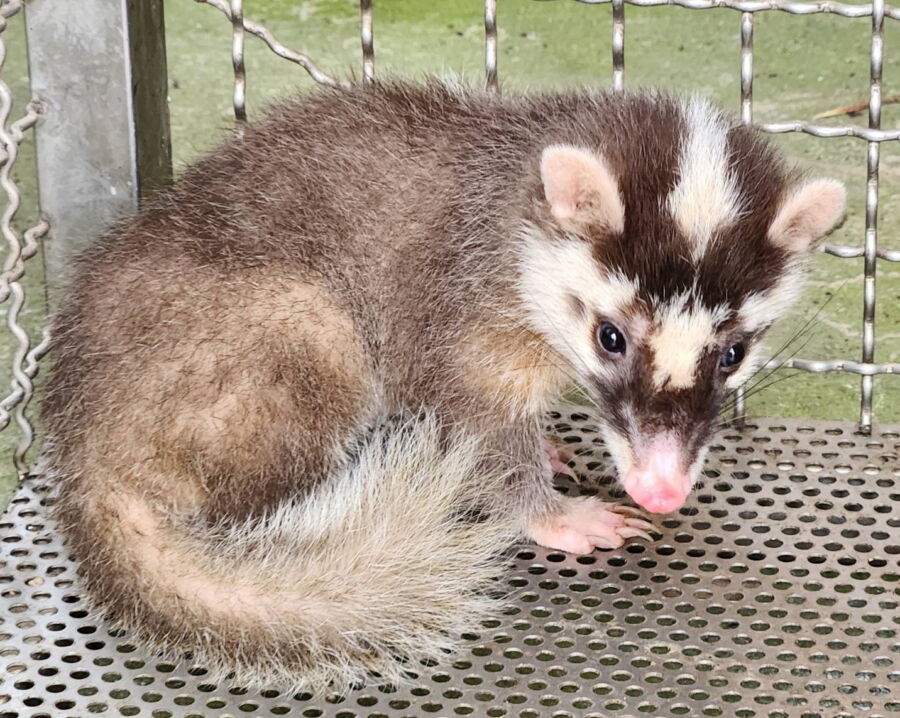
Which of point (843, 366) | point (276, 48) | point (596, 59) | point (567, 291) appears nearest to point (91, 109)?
point (276, 48)

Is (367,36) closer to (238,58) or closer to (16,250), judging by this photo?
(238,58)

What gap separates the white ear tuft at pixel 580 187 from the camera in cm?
279

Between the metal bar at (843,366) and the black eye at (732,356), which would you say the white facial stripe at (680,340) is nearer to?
the black eye at (732,356)

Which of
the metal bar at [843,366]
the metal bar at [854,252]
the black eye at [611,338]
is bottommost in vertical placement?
the metal bar at [843,366]

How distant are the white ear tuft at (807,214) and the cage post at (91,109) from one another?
1.49 meters

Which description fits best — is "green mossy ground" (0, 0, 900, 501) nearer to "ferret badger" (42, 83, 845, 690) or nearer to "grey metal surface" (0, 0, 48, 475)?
"grey metal surface" (0, 0, 48, 475)

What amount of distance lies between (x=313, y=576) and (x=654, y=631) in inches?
26.1

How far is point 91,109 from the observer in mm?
3408

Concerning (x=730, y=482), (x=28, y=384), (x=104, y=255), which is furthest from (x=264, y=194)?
(x=730, y=482)

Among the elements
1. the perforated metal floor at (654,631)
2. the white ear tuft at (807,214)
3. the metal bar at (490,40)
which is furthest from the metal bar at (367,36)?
the perforated metal floor at (654,631)

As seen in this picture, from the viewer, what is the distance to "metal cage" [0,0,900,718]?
2.68m

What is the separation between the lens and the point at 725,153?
2916 mm

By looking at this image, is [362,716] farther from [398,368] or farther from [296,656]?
[398,368]

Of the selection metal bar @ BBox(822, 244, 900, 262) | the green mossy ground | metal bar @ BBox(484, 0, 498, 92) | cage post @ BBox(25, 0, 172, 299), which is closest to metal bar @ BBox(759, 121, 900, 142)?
metal bar @ BBox(822, 244, 900, 262)
